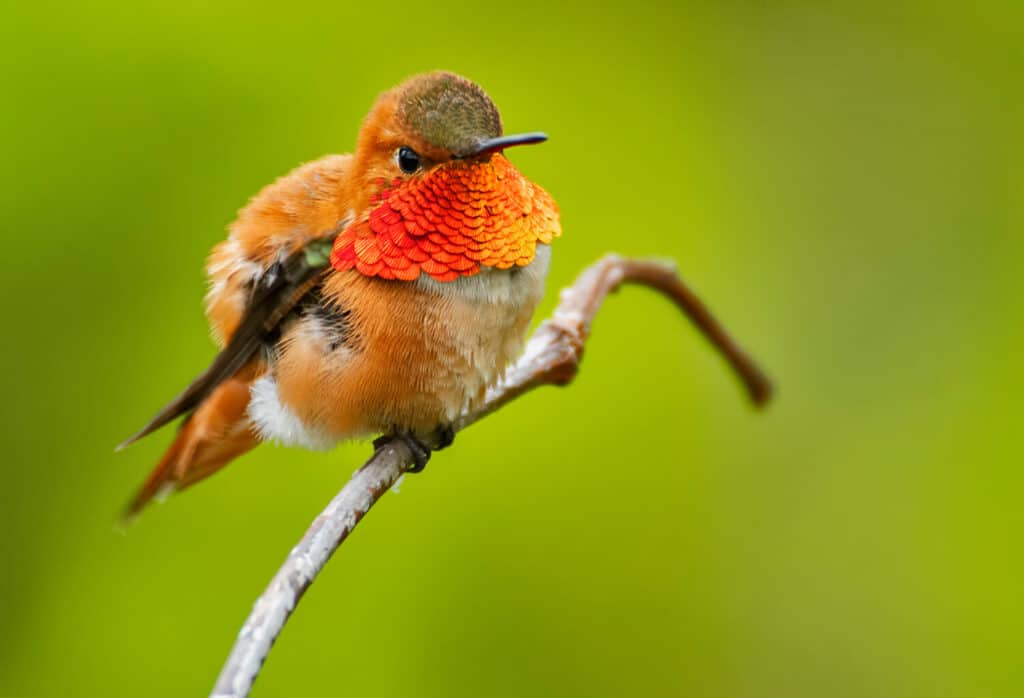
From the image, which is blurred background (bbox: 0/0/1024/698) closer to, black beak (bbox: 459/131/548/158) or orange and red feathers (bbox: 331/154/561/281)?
orange and red feathers (bbox: 331/154/561/281)

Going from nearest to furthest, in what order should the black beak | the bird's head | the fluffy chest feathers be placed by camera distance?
the black beak, the bird's head, the fluffy chest feathers

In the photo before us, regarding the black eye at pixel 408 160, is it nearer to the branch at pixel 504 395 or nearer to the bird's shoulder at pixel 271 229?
the bird's shoulder at pixel 271 229

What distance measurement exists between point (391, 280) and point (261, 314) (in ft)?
1.59

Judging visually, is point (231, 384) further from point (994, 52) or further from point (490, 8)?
point (994, 52)

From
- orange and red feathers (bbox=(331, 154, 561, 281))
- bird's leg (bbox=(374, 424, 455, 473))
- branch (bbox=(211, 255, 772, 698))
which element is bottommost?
bird's leg (bbox=(374, 424, 455, 473))

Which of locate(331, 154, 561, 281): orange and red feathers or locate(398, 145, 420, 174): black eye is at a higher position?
locate(398, 145, 420, 174): black eye

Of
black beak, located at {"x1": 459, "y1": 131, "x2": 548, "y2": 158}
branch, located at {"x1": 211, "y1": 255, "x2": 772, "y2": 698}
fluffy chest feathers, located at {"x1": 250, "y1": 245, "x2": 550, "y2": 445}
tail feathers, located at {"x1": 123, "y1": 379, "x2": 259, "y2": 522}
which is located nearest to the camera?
branch, located at {"x1": 211, "y1": 255, "x2": 772, "y2": 698}

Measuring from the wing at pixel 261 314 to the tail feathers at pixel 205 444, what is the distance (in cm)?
4

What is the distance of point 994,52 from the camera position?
532 cm

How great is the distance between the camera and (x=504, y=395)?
287cm

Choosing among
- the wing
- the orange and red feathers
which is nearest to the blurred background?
the wing

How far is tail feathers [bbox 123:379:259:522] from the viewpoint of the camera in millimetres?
3193

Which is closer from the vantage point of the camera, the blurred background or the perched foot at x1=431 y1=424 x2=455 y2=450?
the perched foot at x1=431 y1=424 x2=455 y2=450

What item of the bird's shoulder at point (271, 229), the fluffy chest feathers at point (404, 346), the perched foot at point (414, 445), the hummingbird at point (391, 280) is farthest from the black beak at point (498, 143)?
the perched foot at point (414, 445)
